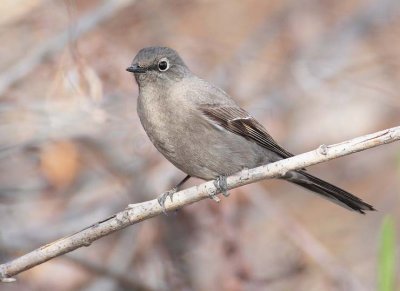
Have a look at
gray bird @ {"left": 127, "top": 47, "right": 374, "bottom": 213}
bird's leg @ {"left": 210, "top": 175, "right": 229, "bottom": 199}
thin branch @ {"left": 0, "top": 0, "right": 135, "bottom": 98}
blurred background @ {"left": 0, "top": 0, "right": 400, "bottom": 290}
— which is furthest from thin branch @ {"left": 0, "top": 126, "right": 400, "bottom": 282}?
thin branch @ {"left": 0, "top": 0, "right": 135, "bottom": 98}

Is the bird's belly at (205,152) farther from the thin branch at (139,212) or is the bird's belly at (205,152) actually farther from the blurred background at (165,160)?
the blurred background at (165,160)

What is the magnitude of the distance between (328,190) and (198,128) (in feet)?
3.47

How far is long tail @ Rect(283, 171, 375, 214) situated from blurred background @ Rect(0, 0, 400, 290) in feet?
2.66

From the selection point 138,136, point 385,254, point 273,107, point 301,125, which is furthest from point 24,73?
point 385,254

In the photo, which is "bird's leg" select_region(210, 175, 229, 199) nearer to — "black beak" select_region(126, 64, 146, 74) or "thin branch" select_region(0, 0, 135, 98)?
"black beak" select_region(126, 64, 146, 74)

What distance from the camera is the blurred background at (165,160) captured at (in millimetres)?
7070

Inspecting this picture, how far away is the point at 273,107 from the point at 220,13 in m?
2.24

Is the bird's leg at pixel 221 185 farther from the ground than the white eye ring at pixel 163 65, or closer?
closer

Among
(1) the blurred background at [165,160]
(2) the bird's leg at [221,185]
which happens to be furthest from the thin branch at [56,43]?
(2) the bird's leg at [221,185]

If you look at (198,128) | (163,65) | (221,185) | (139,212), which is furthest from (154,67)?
(139,212)

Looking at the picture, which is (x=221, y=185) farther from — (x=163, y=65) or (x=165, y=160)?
(x=165, y=160)

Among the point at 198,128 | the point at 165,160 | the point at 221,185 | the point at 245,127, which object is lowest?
the point at 221,185

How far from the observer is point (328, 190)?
5895mm

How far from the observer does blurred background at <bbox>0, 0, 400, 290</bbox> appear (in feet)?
23.2
